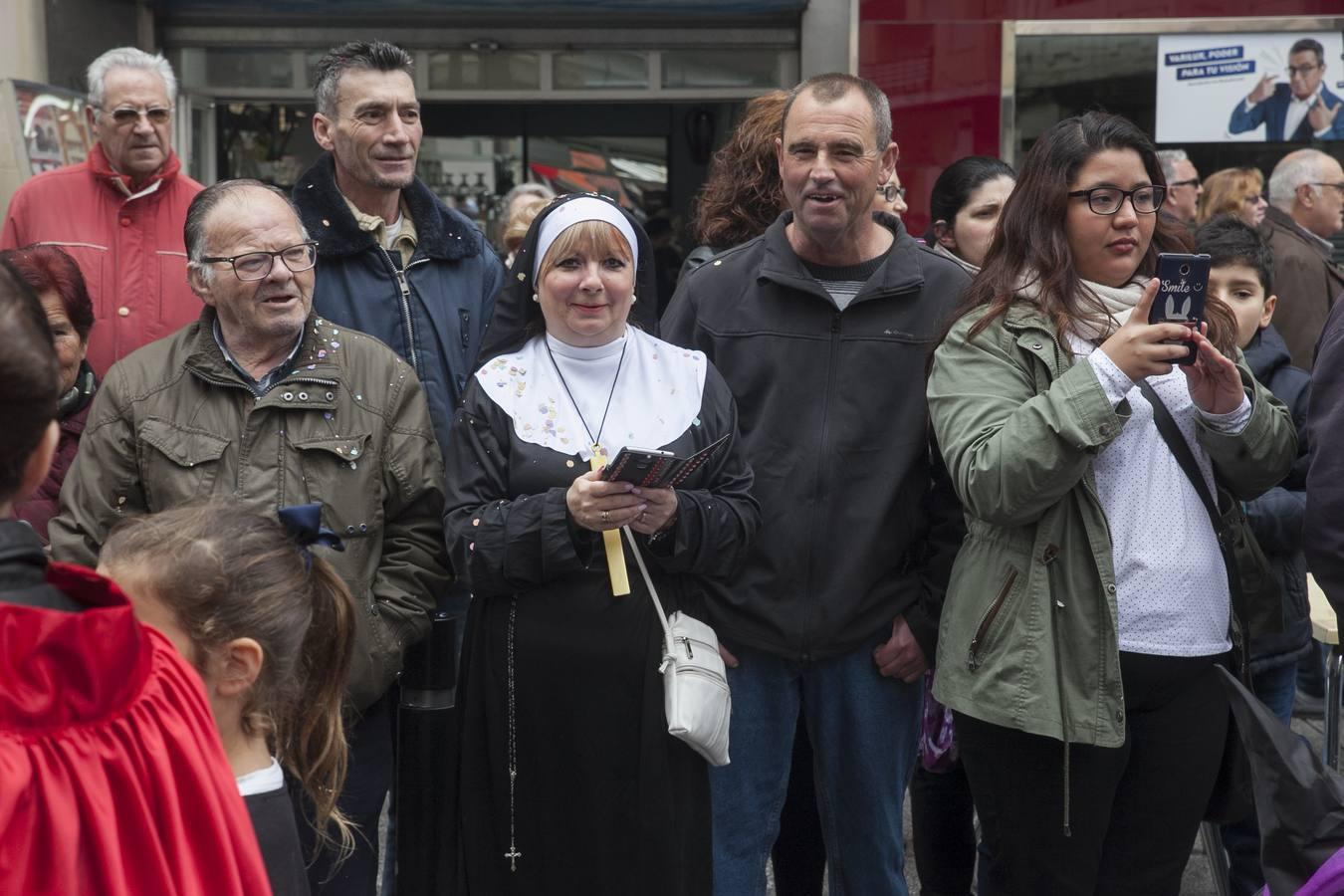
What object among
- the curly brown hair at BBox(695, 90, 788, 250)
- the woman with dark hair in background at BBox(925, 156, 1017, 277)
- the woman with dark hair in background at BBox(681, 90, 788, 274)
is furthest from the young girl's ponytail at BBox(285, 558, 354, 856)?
the woman with dark hair in background at BBox(925, 156, 1017, 277)

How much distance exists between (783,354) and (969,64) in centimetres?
552

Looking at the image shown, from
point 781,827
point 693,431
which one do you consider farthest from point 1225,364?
point 781,827

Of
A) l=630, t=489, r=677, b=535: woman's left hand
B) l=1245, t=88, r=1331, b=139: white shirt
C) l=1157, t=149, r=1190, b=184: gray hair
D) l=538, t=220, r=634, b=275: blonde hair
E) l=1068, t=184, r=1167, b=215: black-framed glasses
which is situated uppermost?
l=1245, t=88, r=1331, b=139: white shirt

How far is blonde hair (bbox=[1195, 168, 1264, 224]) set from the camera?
25.8 ft

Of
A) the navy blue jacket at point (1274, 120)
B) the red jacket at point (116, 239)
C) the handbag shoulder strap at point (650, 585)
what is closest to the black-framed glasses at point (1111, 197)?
the handbag shoulder strap at point (650, 585)

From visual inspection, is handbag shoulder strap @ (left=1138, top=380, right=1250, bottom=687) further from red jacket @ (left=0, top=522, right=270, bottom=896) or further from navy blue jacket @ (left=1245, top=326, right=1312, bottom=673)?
red jacket @ (left=0, top=522, right=270, bottom=896)

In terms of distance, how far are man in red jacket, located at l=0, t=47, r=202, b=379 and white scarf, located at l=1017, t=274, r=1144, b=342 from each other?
2436 mm

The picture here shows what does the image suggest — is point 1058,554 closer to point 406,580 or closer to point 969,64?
point 406,580

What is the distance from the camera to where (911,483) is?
3.47 meters

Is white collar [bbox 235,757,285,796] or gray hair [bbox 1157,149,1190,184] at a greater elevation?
gray hair [bbox 1157,149,1190,184]

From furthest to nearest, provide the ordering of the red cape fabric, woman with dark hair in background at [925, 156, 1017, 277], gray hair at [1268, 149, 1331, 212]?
1. gray hair at [1268, 149, 1331, 212]
2. woman with dark hair in background at [925, 156, 1017, 277]
3. the red cape fabric

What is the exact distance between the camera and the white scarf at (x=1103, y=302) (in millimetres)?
3119

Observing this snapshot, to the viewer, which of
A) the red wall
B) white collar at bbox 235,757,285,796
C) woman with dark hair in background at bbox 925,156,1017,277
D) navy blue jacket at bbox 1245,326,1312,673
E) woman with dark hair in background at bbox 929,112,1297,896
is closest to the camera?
white collar at bbox 235,757,285,796

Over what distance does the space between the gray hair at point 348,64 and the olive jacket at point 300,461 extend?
93cm
